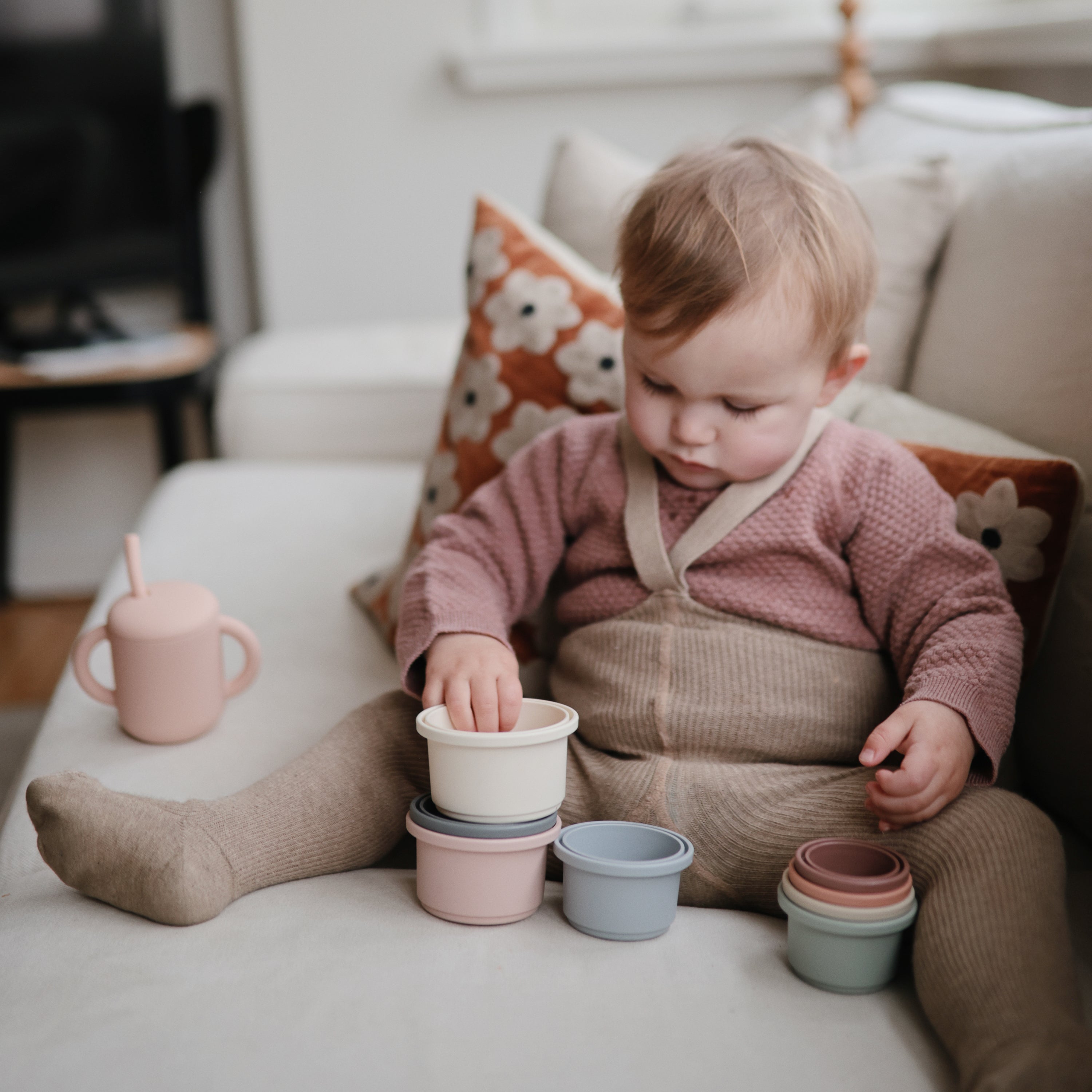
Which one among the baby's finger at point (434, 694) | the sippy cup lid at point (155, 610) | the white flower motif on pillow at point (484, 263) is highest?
the white flower motif on pillow at point (484, 263)

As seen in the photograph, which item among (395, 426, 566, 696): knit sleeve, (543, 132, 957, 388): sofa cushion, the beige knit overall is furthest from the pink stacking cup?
(543, 132, 957, 388): sofa cushion

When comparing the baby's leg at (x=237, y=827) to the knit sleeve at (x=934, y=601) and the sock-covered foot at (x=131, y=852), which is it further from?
the knit sleeve at (x=934, y=601)

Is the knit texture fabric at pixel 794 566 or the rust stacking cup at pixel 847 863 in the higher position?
the knit texture fabric at pixel 794 566

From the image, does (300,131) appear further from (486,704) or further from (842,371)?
(486,704)

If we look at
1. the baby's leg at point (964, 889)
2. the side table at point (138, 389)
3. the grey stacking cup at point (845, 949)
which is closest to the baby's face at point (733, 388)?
the baby's leg at point (964, 889)

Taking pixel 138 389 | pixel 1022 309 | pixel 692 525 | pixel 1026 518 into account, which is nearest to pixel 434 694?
pixel 692 525

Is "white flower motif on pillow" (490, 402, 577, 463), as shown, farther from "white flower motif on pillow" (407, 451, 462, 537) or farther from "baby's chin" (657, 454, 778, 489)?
"baby's chin" (657, 454, 778, 489)

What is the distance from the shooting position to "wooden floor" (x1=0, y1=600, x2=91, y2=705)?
7.02ft

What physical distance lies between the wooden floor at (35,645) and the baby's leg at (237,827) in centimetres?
139

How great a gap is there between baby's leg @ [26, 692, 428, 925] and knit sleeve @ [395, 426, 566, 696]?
0.35ft

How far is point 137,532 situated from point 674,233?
2.97 ft

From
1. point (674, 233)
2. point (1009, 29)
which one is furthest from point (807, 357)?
point (1009, 29)

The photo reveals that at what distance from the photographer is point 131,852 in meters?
0.76

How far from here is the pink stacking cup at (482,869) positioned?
29.7 inches
